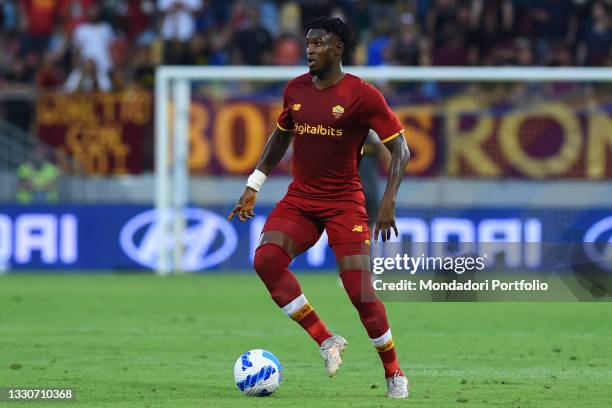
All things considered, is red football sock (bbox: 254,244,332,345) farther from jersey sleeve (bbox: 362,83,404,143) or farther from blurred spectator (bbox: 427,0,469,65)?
blurred spectator (bbox: 427,0,469,65)

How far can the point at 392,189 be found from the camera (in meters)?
8.85

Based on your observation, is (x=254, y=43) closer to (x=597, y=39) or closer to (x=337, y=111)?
(x=597, y=39)

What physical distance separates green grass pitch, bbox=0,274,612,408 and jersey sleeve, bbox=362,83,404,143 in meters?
1.66

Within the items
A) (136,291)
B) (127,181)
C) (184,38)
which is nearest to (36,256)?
(127,181)

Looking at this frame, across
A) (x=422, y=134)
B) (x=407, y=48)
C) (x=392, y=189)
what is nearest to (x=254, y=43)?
(x=407, y=48)

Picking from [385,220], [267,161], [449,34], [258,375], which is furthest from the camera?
[449,34]

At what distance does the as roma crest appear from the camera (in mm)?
9117

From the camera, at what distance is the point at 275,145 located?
9633 millimetres

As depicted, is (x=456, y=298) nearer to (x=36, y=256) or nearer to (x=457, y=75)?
(x=457, y=75)

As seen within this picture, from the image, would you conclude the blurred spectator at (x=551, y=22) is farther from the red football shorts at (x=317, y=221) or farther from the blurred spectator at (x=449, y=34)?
the red football shorts at (x=317, y=221)

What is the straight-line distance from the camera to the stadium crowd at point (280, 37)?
21.9 meters

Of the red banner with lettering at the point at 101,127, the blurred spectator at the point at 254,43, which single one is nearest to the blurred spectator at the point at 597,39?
the blurred spectator at the point at 254,43

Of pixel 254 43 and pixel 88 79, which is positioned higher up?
pixel 254 43

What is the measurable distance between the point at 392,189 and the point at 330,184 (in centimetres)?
59
